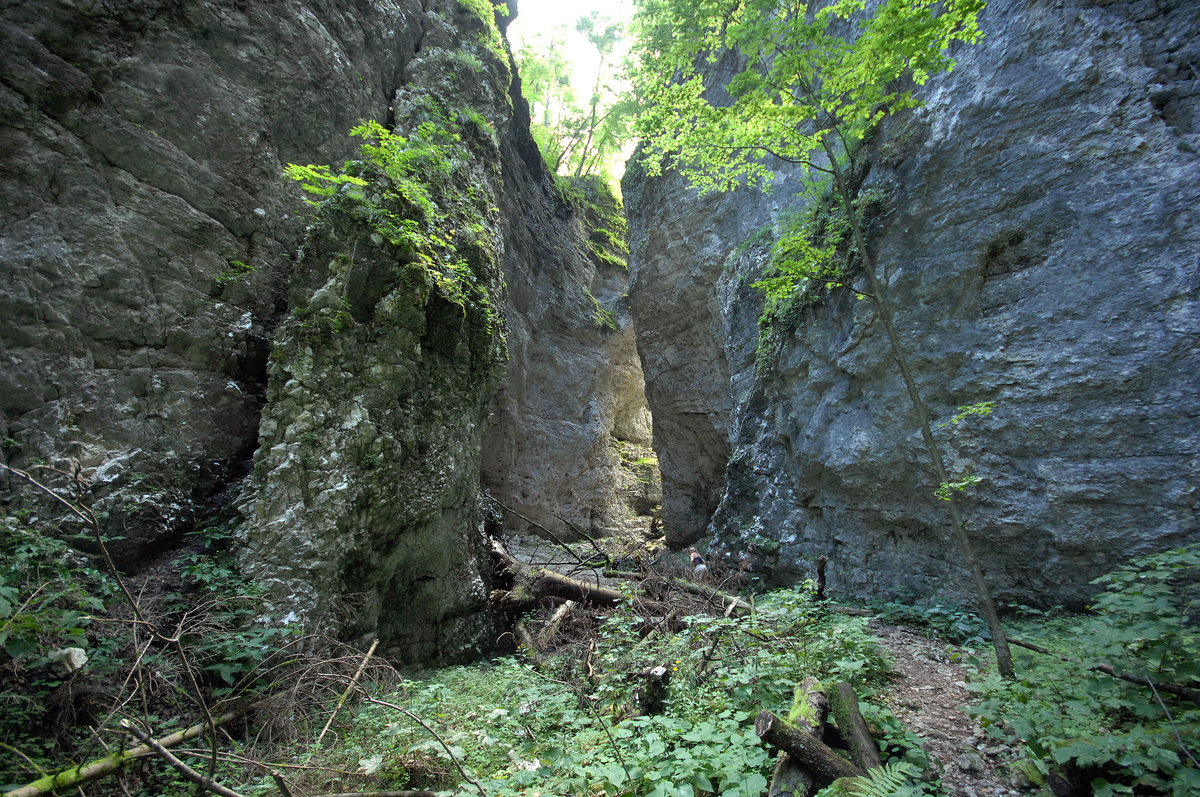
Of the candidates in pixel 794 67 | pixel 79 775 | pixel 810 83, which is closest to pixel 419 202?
pixel 794 67

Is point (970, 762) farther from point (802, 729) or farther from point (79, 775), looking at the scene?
point (79, 775)

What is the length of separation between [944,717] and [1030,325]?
492 cm

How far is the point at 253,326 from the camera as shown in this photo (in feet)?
22.5

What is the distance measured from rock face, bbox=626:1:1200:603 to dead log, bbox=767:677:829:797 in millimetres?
4549

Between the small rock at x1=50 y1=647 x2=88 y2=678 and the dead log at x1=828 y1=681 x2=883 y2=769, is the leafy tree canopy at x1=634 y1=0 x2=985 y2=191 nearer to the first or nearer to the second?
the dead log at x1=828 y1=681 x2=883 y2=769

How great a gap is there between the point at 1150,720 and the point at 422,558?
7305 mm

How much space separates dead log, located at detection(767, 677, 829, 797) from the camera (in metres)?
2.75

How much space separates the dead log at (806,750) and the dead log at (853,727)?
0.67 ft

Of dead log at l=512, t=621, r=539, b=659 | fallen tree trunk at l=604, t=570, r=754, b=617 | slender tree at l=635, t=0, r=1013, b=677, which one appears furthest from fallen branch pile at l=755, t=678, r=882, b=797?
dead log at l=512, t=621, r=539, b=659

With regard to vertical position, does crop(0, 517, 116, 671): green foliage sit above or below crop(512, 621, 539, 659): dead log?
above

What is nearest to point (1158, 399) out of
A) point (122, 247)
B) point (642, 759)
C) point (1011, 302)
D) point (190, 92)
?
point (1011, 302)

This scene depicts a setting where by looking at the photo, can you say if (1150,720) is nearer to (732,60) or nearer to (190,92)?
(190,92)

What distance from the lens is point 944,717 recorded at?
3.88 metres

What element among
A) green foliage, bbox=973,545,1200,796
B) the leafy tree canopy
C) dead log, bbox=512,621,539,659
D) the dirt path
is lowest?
dead log, bbox=512,621,539,659
